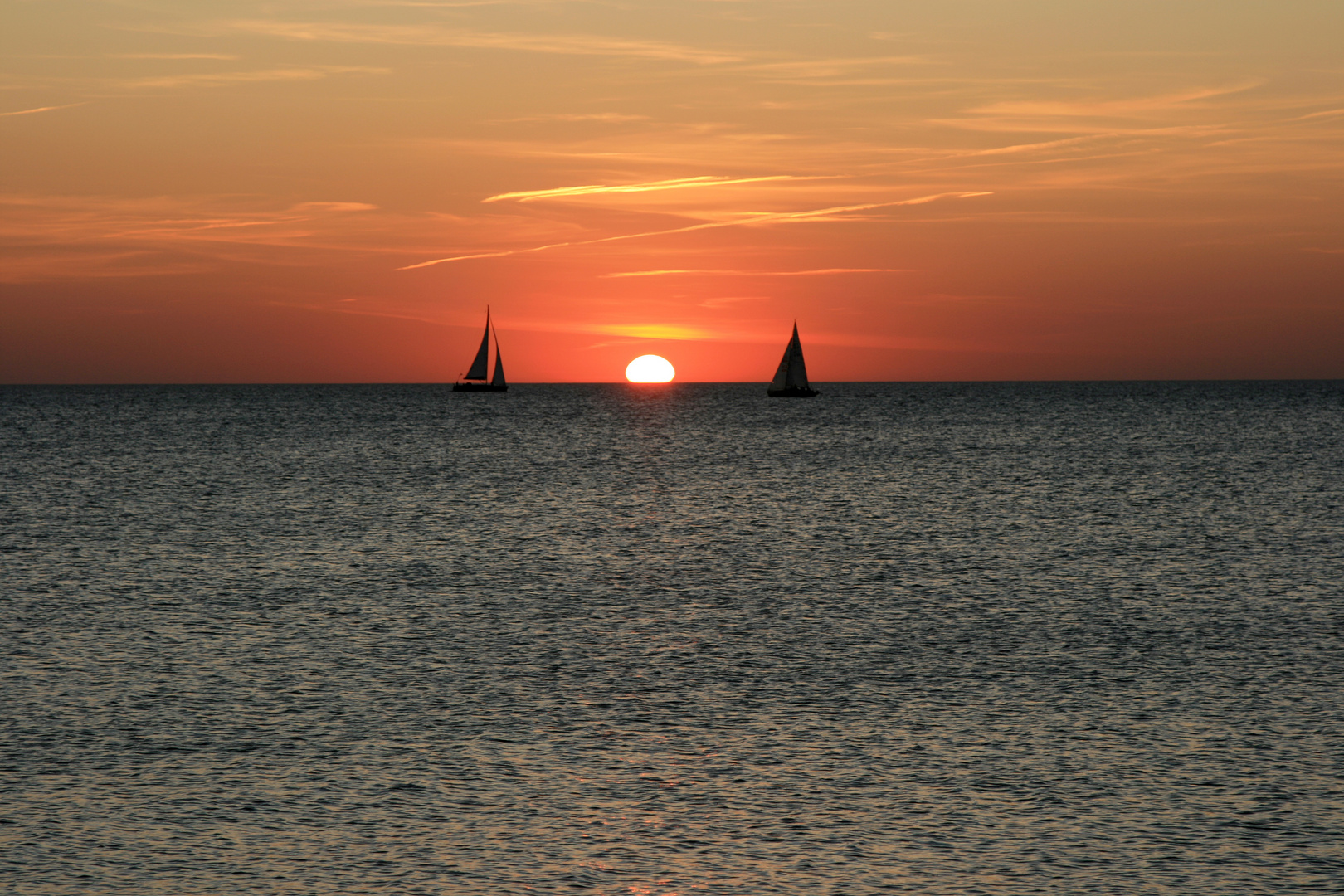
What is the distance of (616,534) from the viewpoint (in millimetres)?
40344

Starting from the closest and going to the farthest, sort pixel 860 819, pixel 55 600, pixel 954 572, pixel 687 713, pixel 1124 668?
pixel 860 819, pixel 687 713, pixel 1124 668, pixel 55 600, pixel 954 572

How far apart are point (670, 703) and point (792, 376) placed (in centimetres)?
16594

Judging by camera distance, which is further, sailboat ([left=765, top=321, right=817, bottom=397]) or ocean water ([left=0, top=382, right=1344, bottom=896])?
sailboat ([left=765, top=321, right=817, bottom=397])

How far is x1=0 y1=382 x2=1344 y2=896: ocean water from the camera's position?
1166 centimetres

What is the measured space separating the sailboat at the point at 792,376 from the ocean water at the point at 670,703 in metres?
132

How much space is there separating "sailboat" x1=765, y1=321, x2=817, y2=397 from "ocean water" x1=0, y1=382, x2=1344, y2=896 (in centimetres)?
13186

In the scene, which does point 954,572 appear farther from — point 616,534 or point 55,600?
point 55,600

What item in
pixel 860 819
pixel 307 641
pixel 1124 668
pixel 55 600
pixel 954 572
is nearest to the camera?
pixel 860 819

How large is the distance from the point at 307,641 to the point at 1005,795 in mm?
12953

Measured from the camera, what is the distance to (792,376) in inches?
7170

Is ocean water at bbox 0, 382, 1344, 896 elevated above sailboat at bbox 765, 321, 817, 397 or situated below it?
below

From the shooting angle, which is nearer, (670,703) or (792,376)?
(670,703)

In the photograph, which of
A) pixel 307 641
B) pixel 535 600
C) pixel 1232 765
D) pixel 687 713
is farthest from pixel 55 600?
pixel 1232 765

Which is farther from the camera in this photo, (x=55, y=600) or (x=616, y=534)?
(x=616, y=534)
